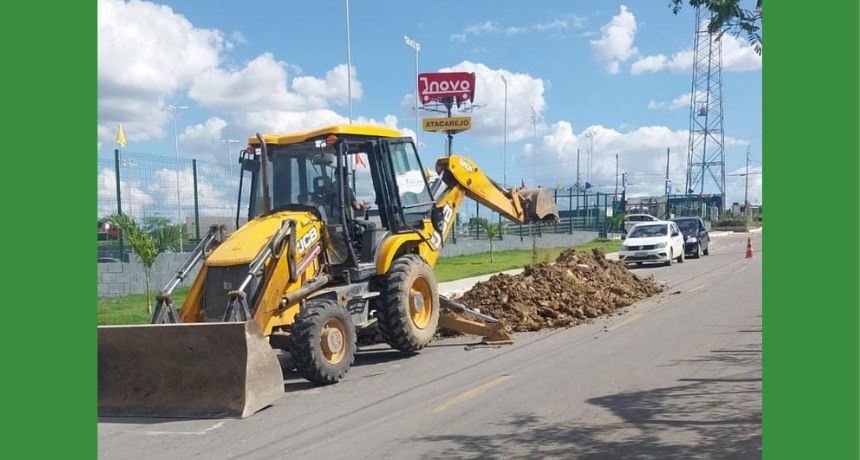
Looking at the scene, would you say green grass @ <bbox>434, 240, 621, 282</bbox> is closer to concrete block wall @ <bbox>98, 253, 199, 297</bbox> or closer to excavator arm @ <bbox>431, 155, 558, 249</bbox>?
excavator arm @ <bbox>431, 155, 558, 249</bbox>

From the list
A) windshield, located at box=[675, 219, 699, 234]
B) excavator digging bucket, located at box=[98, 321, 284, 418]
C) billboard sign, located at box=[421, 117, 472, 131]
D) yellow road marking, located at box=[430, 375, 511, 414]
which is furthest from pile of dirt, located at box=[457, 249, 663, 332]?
billboard sign, located at box=[421, 117, 472, 131]

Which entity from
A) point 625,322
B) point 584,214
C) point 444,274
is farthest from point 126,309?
point 584,214

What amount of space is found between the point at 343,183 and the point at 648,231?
1974 cm

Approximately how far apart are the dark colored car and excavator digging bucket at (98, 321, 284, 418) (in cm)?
2496

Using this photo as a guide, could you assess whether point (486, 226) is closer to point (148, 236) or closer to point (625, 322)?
point (148, 236)

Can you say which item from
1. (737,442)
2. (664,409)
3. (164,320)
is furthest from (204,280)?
(737,442)

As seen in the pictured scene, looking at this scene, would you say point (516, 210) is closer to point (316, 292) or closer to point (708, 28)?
point (316, 292)

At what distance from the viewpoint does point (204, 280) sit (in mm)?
8734

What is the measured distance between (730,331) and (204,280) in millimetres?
7575

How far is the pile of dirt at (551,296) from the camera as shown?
12.9 m

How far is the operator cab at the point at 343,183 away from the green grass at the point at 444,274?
2.18 meters

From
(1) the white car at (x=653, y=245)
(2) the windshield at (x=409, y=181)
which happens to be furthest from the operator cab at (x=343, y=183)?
(1) the white car at (x=653, y=245)

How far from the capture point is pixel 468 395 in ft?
26.0

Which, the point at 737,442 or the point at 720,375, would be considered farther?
the point at 720,375
